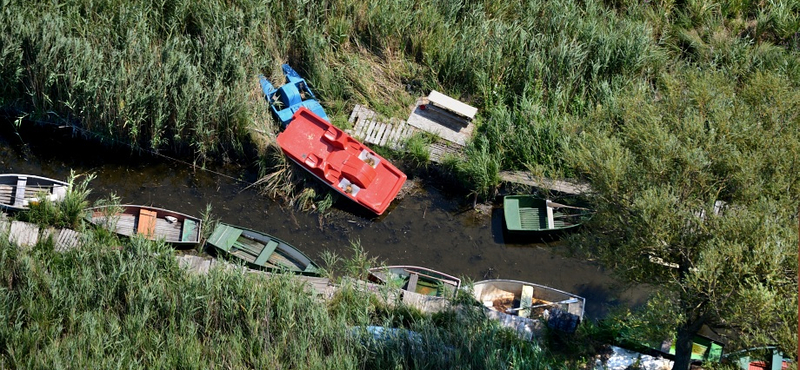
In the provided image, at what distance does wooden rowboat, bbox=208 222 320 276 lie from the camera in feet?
43.3

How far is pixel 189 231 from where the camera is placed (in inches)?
532

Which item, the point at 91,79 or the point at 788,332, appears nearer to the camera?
the point at 788,332

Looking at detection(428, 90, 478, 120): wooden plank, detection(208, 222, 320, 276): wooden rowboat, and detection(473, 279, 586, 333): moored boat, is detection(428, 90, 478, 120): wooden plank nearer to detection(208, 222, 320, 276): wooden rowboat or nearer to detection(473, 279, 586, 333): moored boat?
detection(473, 279, 586, 333): moored boat

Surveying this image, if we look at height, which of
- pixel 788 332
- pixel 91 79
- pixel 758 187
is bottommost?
pixel 91 79

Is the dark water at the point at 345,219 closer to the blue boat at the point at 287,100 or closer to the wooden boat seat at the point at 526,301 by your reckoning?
the wooden boat seat at the point at 526,301

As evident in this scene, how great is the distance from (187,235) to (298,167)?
2.35m

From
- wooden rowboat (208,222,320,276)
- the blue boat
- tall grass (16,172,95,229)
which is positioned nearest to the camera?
tall grass (16,172,95,229)

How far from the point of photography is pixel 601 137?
11859mm

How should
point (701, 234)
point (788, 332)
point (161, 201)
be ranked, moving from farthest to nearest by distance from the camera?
point (161, 201)
point (701, 234)
point (788, 332)

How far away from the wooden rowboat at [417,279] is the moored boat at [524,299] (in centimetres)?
53

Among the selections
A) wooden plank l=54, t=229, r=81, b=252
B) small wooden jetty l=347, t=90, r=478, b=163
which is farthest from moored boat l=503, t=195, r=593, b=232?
wooden plank l=54, t=229, r=81, b=252

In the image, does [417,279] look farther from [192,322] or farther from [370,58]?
[370,58]

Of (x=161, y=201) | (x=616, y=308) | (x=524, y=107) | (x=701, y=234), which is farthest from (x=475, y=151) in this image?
(x=161, y=201)

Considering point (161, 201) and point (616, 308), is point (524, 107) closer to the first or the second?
point (616, 308)
